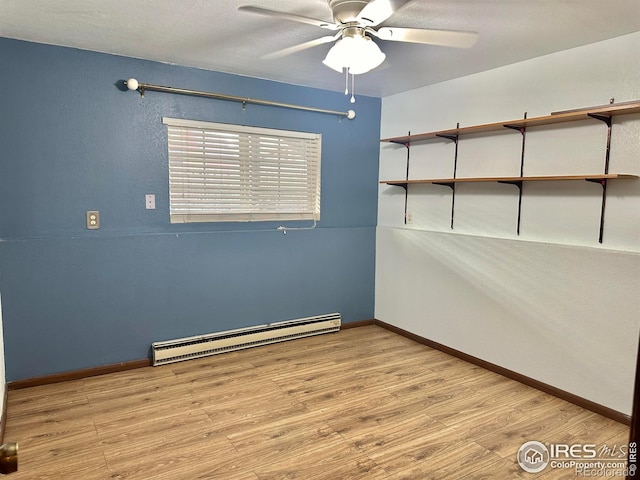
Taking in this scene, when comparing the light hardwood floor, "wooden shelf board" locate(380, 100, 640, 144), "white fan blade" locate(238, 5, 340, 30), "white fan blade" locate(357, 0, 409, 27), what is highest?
"white fan blade" locate(357, 0, 409, 27)

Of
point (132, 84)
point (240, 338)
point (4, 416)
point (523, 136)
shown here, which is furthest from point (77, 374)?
point (523, 136)

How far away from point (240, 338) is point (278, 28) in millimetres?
2474

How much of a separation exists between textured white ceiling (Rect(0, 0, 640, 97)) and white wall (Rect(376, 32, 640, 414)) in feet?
0.94

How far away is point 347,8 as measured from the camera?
202 centimetres

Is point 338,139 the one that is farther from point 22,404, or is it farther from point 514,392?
point 22,404

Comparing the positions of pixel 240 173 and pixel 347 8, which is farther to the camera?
pixel 240 173

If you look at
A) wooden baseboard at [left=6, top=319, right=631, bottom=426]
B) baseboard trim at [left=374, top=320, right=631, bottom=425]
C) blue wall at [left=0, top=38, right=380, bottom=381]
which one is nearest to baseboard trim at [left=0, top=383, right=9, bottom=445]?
wooden baseboard at [left=6, top=319, right=631, bottom=426]

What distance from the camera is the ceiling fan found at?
6.50ft

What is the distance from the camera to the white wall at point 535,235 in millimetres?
2666

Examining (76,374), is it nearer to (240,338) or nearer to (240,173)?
(240,338)

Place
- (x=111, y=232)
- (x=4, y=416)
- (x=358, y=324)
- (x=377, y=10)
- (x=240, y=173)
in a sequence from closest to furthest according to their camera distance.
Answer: (x=377, y=10)
(x=4, y=416)
(x=111, y=232)
(x=240, y=173)
(x=358, y=324)

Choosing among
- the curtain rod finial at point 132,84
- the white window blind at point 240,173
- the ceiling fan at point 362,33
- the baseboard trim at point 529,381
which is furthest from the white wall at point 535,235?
the curtain rod finial at point 132,84

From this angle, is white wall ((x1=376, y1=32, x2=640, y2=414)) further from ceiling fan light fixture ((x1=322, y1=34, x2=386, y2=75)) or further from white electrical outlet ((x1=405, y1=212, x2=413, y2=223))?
ceiling fan light fixture ((x1=322, y1=34, x2=386, y2=75))

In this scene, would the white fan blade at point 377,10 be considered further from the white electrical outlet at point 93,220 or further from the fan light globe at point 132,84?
the white electrical outlet at point 93,220
